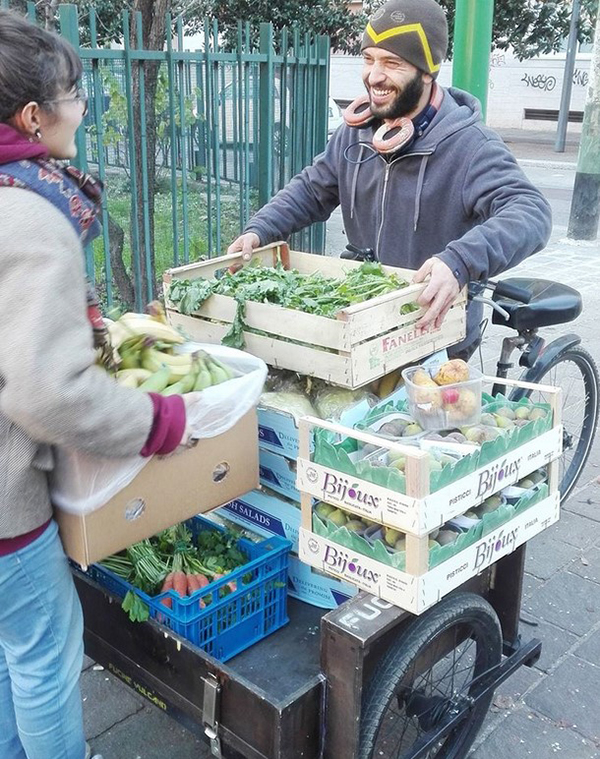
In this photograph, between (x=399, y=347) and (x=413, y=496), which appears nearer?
(x=413, y=496)

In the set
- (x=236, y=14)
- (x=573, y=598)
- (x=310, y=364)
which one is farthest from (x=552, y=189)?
(x=310, y=364)

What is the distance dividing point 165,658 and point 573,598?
2125 millimetres

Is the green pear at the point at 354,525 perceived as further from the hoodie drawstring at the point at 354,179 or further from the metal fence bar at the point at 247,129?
the metal fence bar at the point at 247,129

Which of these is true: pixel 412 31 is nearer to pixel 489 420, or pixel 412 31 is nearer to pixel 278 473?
pixel 489 420

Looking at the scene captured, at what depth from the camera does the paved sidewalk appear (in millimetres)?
2758

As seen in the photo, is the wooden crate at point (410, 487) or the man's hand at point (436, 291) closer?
the wooden crate at point (410, 487)

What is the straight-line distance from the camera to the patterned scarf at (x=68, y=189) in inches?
63.1

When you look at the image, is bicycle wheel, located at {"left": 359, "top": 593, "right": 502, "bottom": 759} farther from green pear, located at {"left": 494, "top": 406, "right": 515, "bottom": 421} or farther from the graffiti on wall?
the graffiti on wall

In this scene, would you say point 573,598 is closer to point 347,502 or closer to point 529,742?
point 529,742

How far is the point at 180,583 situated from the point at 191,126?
4242 mm

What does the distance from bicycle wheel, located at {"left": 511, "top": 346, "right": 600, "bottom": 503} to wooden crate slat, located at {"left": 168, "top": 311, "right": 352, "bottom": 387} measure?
1.83 m

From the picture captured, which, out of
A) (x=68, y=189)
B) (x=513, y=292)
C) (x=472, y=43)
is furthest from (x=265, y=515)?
(x=472, y=43)

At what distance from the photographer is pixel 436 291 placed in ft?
8.16

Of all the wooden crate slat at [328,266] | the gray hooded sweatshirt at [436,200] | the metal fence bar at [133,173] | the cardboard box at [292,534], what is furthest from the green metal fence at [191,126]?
the cardboard box at [292,534]
